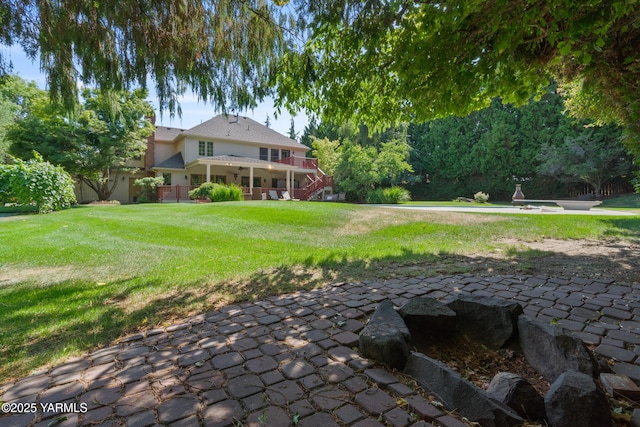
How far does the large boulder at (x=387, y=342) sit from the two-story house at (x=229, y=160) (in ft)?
66.2

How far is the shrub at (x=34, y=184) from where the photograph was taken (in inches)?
498

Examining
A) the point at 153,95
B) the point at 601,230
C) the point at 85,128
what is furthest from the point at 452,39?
the point at 85,128

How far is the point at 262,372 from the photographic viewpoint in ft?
7.10

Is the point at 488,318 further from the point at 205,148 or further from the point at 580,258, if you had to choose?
the point at 205,148

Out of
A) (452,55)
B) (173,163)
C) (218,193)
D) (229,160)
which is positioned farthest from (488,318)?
(173,163)

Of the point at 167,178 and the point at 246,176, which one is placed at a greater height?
the point at 246,176

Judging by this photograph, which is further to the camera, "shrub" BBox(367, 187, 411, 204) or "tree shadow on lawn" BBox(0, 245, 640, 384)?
"shrub" BBox(367, 187, 411, 204)

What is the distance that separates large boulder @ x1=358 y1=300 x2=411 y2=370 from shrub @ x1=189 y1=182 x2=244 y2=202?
15.9 meters

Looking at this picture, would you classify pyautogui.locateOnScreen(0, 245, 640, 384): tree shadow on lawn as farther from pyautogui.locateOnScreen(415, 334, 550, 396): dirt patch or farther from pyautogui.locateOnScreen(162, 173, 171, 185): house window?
pyautogui.locateOnScreen(162, 173, 171, 185): house window

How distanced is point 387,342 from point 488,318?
104cm

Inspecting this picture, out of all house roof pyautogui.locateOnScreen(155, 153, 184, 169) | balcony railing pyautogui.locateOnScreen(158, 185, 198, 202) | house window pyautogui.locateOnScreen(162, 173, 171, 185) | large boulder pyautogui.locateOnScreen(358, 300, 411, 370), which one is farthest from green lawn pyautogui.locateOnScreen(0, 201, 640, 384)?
house window pyautogui.locateOnScreen(162, 173, 171, 185)

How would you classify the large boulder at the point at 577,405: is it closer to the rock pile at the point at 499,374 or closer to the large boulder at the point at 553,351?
the rock pile at the point at 499,374

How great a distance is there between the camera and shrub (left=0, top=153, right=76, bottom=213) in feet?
41.5

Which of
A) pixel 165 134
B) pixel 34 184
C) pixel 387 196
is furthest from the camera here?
pixel 165 134
